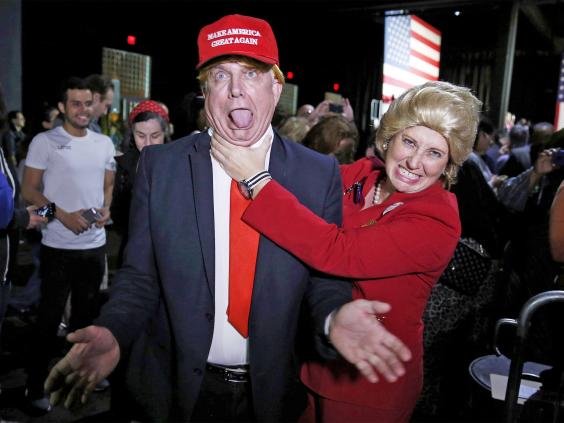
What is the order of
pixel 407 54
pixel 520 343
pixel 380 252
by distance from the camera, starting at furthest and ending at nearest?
pixel 407 54
pixel 520 343
pixel 380 252

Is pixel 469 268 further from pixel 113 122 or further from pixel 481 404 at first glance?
pixel 113 122

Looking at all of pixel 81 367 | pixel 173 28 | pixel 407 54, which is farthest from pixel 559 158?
pixel 173 28

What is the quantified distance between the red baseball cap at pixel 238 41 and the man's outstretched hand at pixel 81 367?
2.47 feet

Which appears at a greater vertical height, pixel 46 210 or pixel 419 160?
pixel 419 160

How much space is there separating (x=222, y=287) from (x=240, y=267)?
0.08m

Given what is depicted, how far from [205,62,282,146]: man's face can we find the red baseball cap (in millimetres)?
48

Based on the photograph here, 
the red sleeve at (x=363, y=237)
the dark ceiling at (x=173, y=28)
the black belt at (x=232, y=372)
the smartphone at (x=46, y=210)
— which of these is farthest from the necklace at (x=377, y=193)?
the dark ceiling at (x=173, y=28)

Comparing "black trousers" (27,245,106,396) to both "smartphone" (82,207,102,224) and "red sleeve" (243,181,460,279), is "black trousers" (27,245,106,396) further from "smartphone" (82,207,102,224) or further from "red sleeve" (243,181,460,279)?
"red sleeve" (243,181,460,279)

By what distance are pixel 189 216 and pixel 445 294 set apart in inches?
78.8

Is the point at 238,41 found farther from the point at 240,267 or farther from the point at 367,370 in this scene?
the point at 367,370

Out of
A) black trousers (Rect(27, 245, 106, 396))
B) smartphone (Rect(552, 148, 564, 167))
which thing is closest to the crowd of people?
smartphone (Rect(552, 148, 564, 167))

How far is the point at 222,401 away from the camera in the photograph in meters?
1.51

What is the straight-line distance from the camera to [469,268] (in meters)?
2.85

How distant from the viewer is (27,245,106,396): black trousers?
2992mm
